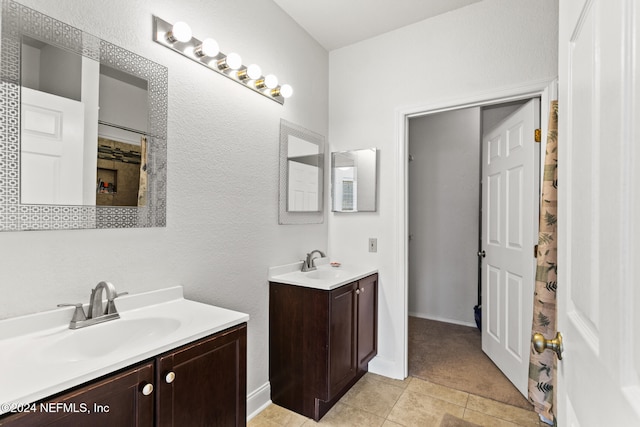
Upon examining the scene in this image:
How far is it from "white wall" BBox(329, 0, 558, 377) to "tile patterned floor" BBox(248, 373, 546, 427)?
29 centimetres

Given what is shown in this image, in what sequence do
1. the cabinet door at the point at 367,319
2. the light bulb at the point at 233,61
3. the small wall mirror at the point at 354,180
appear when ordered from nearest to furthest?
the light bulb at the point at 233,61 < the cabinet door at the point at 367,319 < the small wall mirror at the point at 354,180

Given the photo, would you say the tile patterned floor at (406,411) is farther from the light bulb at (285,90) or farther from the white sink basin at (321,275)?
the light bulb at (285,90)

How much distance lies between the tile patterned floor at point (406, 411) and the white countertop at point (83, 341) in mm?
995

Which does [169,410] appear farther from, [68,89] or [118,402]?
[68,89]

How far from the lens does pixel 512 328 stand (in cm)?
230

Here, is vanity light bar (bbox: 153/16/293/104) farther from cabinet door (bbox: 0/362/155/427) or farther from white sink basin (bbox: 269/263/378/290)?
cabinet door (bbox: 0/362/155/427)

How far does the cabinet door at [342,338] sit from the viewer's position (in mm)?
1915

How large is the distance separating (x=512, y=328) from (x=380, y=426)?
3.87ft

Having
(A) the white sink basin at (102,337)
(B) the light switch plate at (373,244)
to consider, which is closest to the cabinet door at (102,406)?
(A) the white sink basin at (102,337)

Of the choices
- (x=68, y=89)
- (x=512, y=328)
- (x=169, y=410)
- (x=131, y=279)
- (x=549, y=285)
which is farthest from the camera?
(x=512, y=328)

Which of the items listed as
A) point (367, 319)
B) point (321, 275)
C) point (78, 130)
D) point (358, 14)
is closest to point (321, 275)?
point (321, 275)

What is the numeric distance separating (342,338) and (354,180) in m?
1.19

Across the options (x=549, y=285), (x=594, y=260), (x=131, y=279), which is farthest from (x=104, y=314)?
(x=549, y=285)

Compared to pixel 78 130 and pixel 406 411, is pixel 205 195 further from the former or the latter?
pixel 406 411
